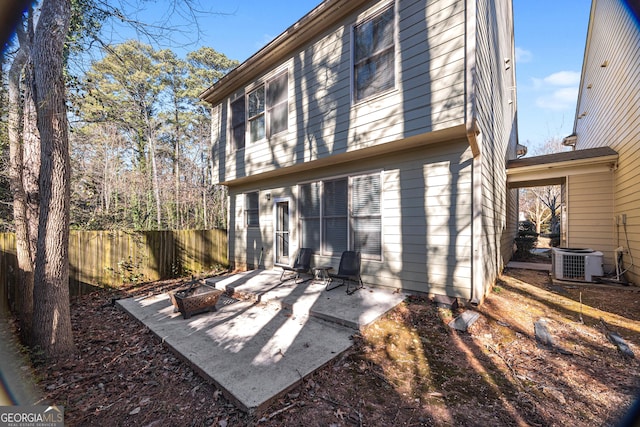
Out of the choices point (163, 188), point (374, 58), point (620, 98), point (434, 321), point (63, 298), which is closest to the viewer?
point (63, 298)

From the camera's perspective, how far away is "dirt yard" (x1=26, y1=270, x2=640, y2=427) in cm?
214

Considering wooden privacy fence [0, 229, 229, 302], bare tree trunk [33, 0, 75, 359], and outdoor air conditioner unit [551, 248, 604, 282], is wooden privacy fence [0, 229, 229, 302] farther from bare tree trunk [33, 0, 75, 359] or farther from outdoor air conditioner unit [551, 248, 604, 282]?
outdoor air conditioner unit [551, 248, 604, 282]

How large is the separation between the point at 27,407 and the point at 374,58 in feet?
21.5

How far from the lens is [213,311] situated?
14.8 feet

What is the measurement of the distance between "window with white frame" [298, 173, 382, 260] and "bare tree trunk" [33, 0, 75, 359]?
4358 mm

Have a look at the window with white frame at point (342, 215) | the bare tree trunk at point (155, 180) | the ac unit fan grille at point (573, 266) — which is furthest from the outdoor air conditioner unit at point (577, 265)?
the bare tree trunk at point (155, 180)

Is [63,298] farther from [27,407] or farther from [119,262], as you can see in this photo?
[119,262]

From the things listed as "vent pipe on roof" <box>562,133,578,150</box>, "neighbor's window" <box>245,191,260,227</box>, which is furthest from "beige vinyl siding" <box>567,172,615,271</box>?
"neighbor's window" <box>245,191,260,227</box>

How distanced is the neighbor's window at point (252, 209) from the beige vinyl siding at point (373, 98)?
133cm

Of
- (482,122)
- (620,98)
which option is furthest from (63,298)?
(620,98)

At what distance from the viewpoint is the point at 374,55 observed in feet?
15.8

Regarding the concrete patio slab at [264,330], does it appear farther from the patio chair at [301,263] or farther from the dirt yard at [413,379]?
the patio chair at [301,263]

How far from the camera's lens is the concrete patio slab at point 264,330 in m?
2.51

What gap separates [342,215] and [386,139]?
1.93 meters
